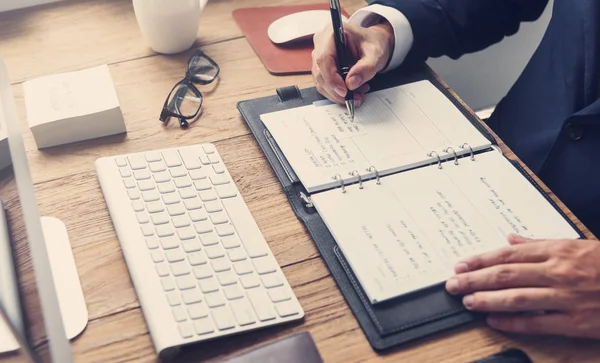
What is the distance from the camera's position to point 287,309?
0.67 meters

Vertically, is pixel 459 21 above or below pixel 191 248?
above

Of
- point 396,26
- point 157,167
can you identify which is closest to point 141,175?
point 157,167

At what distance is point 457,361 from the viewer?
0.64m

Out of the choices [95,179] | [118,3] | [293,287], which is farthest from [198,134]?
[118,3]

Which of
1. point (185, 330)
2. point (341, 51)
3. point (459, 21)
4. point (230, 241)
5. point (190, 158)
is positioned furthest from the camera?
point (459, 21)

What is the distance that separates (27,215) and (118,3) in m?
0.75

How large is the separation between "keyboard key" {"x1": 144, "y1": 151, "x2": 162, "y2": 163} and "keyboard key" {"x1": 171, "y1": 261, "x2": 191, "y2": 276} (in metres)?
0.18

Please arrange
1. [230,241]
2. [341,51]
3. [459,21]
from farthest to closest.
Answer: [459,21] < [341,51] < [230,241]

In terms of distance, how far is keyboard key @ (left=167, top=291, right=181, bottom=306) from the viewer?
66cm

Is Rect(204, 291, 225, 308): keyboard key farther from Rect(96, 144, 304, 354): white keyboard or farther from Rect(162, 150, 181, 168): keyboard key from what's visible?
Rect(162, 150, 181, 168): keyboard key

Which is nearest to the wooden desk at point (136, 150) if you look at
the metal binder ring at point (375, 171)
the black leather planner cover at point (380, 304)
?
the black leather planner cover at point (380, 304)

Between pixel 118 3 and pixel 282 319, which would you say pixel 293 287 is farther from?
pixel 118 3

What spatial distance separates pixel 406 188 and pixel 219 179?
241 millimetres

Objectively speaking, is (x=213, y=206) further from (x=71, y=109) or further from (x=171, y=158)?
(x=71, y=109)
